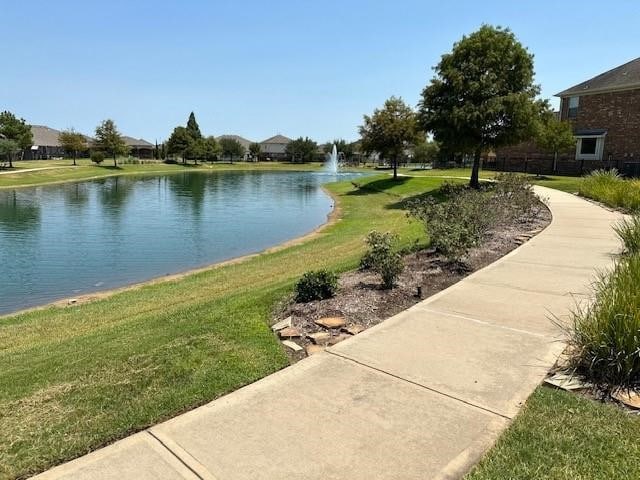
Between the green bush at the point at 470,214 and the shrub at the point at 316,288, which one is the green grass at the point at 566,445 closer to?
the shrub at the point at 316,288

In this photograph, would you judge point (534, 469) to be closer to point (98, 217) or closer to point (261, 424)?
point (261, 424)

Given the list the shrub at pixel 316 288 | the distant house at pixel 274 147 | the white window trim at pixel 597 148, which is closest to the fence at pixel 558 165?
the white window trim at pixel 597 148

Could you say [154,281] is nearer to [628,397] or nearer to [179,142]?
[628,397]

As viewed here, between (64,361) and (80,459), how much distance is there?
9.69 ft

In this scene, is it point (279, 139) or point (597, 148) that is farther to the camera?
point (279, 139)

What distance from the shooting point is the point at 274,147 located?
143m

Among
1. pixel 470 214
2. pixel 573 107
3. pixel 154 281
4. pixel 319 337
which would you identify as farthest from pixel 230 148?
pixel 319 337

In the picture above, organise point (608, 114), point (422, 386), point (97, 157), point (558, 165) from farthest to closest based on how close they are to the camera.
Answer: point (97, 157)
point (558, 165)
point (608, 114)
point (422, 386)

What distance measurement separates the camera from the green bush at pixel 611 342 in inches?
159

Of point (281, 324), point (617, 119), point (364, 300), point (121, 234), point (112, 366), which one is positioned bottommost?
point (121, 234)

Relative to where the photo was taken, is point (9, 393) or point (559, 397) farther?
point (9, 393)

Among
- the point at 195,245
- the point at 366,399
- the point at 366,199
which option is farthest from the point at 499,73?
the point at 366,399

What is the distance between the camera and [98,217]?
2584cm

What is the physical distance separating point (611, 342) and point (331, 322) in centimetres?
289
